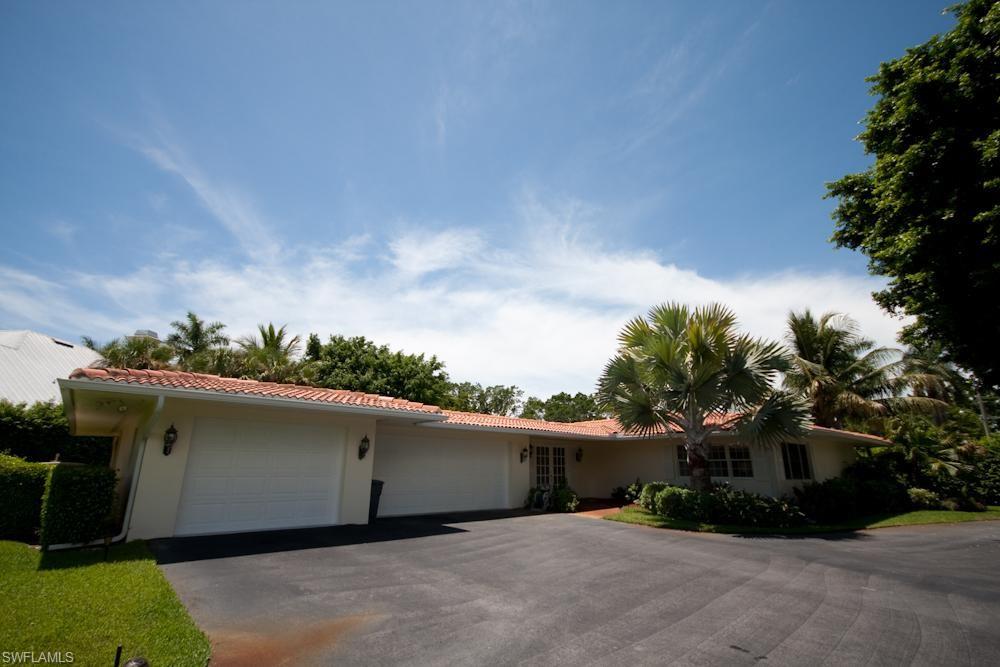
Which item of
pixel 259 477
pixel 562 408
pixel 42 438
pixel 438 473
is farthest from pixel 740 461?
pixel 562 408

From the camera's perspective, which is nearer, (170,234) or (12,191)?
(12,191)

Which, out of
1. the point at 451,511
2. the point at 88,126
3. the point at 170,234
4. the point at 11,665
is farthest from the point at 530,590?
the point at 88,126

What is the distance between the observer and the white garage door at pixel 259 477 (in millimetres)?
8117

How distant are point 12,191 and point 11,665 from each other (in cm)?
1071

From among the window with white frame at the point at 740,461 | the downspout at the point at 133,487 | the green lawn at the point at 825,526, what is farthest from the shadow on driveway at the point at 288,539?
the window with white frame at the point at 740,461

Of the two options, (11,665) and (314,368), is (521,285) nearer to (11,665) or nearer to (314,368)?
(11,665)

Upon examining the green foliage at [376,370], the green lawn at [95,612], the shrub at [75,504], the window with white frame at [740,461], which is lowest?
the green lawn at [95,612]

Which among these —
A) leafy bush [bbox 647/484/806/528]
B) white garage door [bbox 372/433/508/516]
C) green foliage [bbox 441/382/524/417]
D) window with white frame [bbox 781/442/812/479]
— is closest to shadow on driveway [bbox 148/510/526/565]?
white garage door [bbox 372/433/508/516]

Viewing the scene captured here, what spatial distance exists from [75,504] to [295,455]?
11.3ft

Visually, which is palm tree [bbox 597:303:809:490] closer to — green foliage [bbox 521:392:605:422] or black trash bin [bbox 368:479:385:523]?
black trash bin [bbox 368:479:385:523]

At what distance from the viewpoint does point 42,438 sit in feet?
45.2

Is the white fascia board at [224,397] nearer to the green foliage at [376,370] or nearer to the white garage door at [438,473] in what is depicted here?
the white garage door at [438,473]

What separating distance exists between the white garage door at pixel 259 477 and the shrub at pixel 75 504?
1453 millimetres

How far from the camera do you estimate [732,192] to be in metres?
10.3
